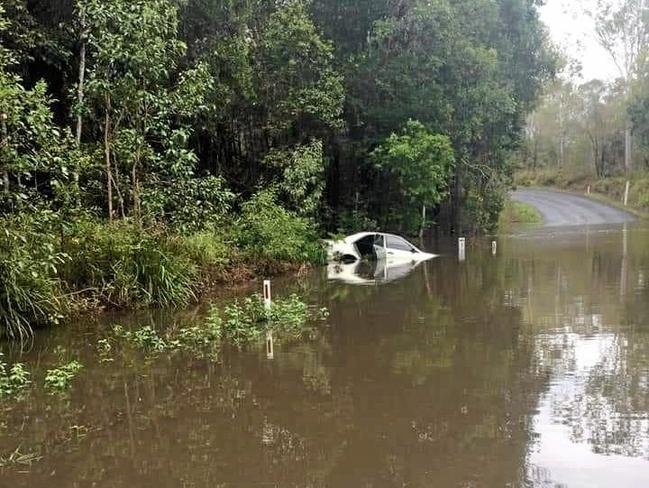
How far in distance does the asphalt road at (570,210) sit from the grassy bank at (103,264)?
28.3 meters

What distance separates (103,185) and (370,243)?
392 inches

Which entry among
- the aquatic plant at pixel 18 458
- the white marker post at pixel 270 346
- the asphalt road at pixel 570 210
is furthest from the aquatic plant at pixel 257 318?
the asphalt road at pixel 570 210

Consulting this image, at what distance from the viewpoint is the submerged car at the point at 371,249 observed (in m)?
22.1

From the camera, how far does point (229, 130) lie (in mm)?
23625

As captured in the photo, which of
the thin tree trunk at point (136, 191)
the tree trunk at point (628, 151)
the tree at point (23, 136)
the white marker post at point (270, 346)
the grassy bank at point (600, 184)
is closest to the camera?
the white marker post at point (270, 346)

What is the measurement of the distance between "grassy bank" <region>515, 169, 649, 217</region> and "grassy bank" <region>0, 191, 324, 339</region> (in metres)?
36.8

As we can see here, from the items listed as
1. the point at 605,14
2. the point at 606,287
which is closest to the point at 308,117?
the point at 606,287

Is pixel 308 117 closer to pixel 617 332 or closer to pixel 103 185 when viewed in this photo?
pixel 103 185

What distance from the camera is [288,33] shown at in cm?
2225

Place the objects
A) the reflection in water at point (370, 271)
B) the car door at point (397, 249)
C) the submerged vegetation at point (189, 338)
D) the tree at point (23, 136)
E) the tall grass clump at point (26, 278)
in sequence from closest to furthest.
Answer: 1. the submerged vegetation at point (189, 338)
2. the tall grass clump at point (26, 278)
3. the tree at point (23, 136)
4. the reflection in water at point (370, 271)
5. the car door at point (397, 249)

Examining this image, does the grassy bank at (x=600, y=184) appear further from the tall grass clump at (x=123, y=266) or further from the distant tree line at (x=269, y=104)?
the tall grass clump at (x=123, y=266)

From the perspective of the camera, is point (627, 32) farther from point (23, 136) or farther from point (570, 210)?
point (23, 136)

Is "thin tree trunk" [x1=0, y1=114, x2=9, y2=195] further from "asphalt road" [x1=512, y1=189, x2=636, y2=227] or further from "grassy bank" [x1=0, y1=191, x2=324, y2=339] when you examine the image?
"asphalt road" [x1=512, y1=189, x2=636, y2=227]

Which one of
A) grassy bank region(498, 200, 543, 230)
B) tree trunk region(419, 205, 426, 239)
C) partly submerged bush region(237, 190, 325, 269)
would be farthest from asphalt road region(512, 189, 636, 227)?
partly submerged bush region(237, 190, 325, 269)
